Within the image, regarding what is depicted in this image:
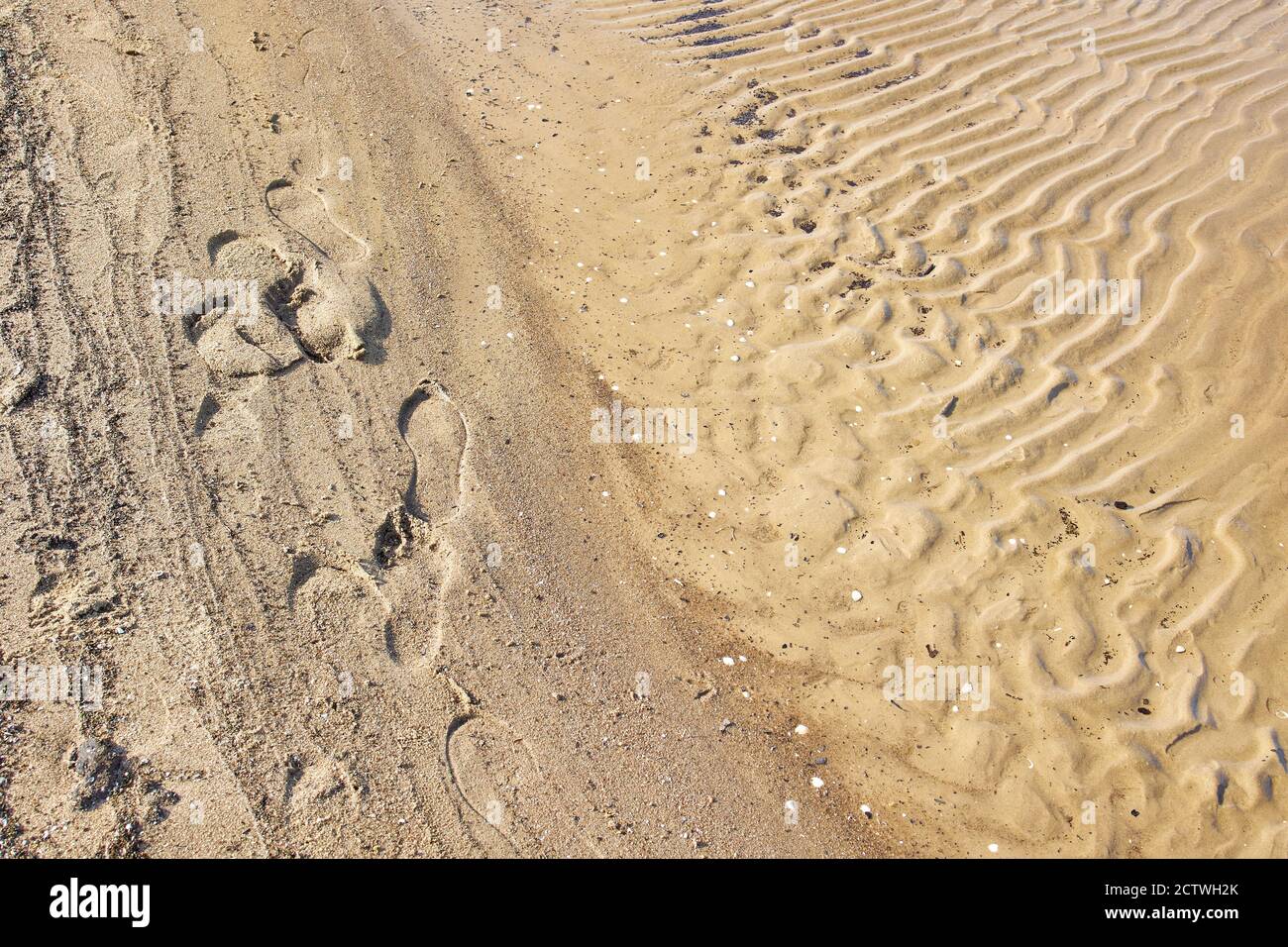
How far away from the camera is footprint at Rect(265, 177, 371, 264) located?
17.0 ft

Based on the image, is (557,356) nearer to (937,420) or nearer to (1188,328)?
(937,420)

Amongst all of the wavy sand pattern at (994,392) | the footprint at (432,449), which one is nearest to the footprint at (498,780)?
the footprint at (432,449)

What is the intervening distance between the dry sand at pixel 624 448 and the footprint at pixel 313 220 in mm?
35

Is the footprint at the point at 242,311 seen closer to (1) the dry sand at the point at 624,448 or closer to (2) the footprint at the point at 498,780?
(1) the dry sand at the point at 624,448

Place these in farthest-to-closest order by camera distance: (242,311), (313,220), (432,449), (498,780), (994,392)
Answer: (313,220)
(994,392)
(242,311)
(432,449)
(498,780)

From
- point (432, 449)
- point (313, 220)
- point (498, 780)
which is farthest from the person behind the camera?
point (313, 220)

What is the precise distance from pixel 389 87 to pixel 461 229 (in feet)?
5.65

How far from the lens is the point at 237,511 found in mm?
3881

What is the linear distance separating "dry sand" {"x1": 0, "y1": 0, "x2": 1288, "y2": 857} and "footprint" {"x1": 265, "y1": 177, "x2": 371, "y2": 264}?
0.03 metres

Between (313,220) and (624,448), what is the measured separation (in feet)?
8.09

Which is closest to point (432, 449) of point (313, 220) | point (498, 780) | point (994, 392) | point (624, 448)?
point (624, 448)

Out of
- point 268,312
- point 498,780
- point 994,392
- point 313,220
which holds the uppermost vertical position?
point 313,220

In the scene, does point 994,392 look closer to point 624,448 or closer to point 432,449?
point 624,448

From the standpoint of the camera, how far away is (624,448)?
467 cm
